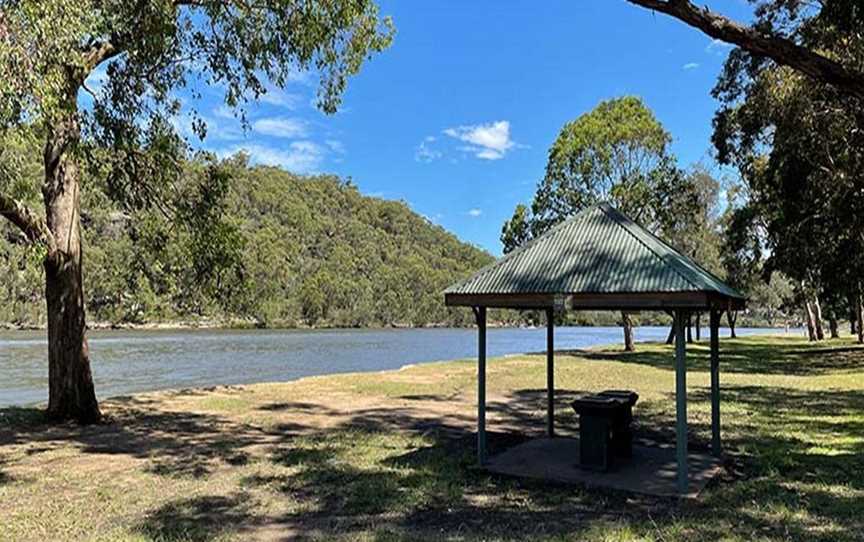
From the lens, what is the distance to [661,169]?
26.0 meters

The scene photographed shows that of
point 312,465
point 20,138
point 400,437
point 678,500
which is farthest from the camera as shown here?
point 400,437

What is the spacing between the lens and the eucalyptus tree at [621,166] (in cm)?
2580

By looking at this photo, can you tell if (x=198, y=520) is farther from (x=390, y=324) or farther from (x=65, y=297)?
(x=390, y=324)

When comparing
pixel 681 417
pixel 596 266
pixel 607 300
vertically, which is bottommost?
pixel 681 417

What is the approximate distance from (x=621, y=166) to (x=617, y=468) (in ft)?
68.7

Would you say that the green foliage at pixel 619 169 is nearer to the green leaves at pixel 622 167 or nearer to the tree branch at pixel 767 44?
the green leaves at pixel 622 167

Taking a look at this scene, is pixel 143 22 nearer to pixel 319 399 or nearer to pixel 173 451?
pixel 173 451

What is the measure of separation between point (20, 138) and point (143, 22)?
2804 mm

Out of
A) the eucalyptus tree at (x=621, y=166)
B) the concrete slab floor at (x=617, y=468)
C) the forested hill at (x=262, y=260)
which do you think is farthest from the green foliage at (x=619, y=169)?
the concrete slab floor at (x=617, y=468)

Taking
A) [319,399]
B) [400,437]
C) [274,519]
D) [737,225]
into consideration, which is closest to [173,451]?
[400,437]

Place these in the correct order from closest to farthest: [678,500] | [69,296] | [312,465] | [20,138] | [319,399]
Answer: [678,500] → [20,138] → [312,465] → [69,296] → [319,399]

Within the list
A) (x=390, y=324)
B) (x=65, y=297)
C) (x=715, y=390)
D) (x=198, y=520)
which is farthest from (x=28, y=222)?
(x=390, y=324)

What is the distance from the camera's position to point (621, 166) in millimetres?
26125

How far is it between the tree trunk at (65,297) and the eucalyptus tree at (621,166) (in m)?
19.4
